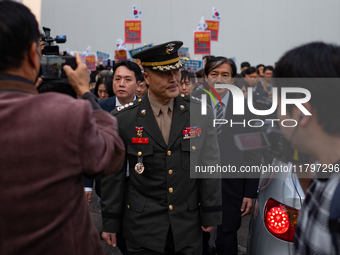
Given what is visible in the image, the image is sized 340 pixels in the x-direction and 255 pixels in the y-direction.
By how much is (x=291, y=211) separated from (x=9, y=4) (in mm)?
1756

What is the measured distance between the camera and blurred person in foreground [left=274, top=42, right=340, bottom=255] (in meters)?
1.04

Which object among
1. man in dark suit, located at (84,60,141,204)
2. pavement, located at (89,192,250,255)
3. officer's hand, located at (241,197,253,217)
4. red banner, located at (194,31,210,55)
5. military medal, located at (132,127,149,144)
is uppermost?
red banner, located at (194,31,210,55)

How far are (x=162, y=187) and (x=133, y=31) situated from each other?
9670 mm

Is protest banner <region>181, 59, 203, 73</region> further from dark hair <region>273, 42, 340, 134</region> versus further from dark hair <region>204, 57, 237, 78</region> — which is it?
dark hair <region>273, 42, 340, 134</region>

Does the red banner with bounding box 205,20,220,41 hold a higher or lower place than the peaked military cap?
higher

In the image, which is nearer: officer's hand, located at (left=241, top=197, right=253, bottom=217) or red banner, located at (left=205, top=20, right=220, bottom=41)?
officer's hand, located at (left=241, top=197, right=253, bottom=217)

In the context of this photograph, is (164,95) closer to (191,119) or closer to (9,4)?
(191,119)

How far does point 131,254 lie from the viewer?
2.38 m

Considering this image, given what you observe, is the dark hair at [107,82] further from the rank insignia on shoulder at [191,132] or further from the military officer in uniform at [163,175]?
the rank insignia on shoulder at [191,132]

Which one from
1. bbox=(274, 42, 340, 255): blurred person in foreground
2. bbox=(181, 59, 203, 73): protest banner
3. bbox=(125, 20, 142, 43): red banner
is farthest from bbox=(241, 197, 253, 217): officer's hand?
bbox=(125, 20, 142, 43): red banner

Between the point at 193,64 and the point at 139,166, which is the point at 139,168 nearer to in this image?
the point at 139,166

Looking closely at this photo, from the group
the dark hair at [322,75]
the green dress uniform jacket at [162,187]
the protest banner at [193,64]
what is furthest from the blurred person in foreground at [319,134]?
the protest banner at [193,64]

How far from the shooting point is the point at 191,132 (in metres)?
2.40

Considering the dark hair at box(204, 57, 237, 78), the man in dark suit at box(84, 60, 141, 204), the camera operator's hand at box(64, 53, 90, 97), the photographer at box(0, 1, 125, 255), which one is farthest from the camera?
the man in dark suit at box(84, 60, 141, 204)
